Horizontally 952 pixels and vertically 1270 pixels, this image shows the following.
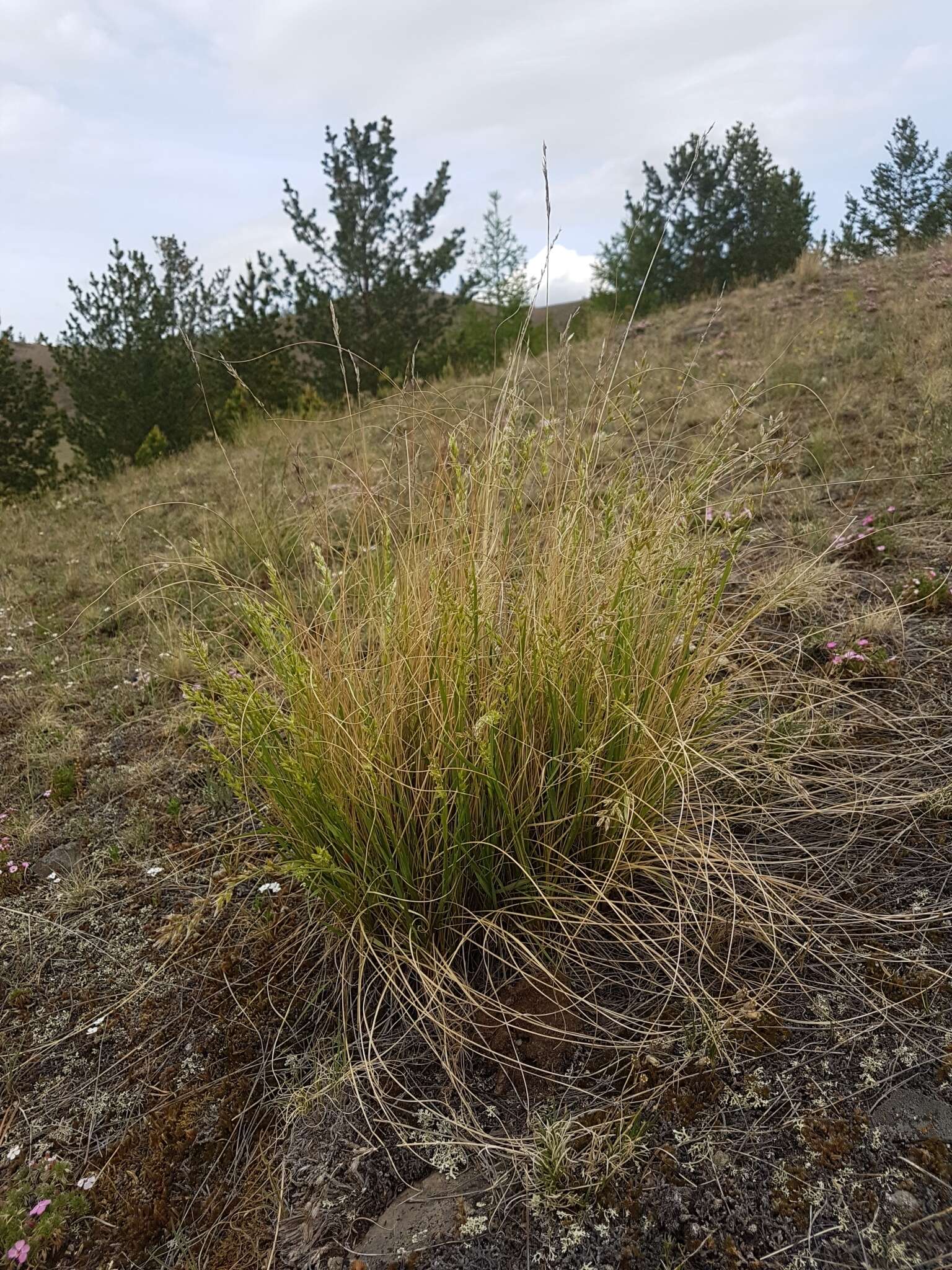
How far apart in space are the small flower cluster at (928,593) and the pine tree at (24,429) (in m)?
9.91

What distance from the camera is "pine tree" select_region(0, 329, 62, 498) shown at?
984 centimetres

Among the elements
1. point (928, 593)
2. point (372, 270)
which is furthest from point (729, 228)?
point (928, 593)

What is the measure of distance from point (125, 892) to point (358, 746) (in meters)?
1.02

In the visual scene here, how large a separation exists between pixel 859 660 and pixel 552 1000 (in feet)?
5.25

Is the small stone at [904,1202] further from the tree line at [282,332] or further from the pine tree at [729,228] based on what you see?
the pine tree at [729,228]

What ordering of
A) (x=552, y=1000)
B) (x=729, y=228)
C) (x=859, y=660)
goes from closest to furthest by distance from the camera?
(x=552, y=1000) → (x=859, y=660) → (x=729, y=228)

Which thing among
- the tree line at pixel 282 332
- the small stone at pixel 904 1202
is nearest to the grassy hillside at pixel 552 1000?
the small stone at pixel 904 1202

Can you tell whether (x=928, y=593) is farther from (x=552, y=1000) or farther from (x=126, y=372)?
(x=126, y=372)

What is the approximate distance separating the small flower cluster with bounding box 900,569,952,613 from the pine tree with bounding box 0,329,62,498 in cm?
991

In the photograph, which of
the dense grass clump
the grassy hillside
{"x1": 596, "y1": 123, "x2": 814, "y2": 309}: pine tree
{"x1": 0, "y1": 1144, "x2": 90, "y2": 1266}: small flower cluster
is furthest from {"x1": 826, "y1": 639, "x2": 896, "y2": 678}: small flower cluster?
{"x1": 596, "y1": 123, "x2": 814, "y2": 309}: pine tree

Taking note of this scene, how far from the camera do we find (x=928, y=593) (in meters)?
2.93

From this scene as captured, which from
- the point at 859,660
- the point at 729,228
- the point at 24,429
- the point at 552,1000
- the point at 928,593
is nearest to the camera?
the point at 552,1000

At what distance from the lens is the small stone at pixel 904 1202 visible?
47.0 inches

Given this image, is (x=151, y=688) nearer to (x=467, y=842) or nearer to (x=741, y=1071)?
(x=467, y=842)
